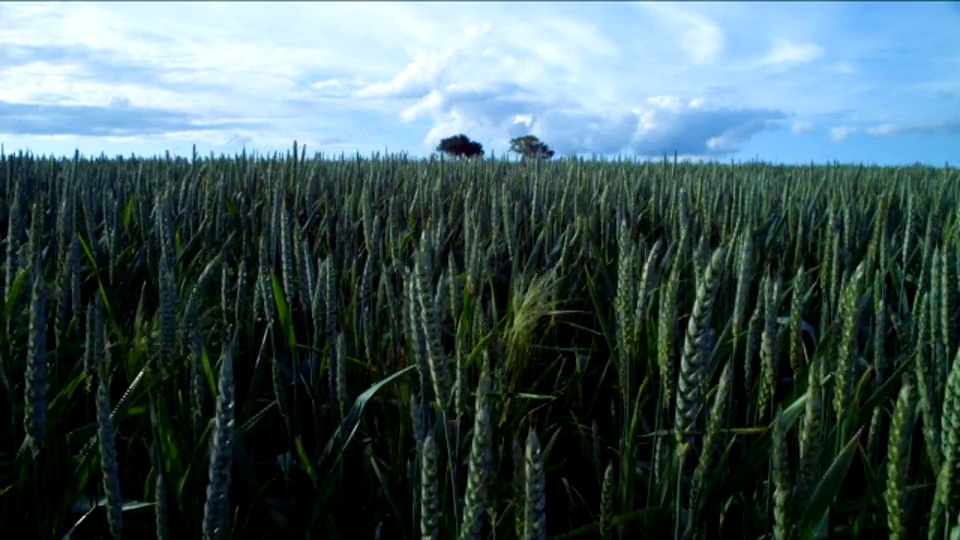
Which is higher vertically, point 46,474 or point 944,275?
point 944,275

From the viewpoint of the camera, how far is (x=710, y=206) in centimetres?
285

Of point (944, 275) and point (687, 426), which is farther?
point (944, 275)

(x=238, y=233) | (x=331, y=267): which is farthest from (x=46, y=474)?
(x=238, y=233)

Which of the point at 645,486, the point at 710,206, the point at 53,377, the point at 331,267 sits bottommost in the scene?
the point at 645,486

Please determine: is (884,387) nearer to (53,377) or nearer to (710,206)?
(53,377)

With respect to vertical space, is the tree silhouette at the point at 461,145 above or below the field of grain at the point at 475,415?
above

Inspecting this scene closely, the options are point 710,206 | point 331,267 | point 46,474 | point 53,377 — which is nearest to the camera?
point 46,474

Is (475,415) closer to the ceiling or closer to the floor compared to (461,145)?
closer to the floor

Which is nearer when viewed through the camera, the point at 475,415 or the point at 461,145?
the point at 475,415

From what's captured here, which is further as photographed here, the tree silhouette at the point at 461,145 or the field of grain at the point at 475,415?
the tree silhouette at the point at 461,145

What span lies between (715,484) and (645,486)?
1.00 feet

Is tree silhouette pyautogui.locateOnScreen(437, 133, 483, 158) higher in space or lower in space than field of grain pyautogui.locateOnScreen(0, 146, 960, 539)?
higher

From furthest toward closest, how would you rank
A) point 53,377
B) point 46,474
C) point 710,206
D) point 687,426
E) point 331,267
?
point 710,206 < point 53,377 < point 331,267 < point 46,474 < point 687,426

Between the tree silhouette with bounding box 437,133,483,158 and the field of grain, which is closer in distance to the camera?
the field of grain
